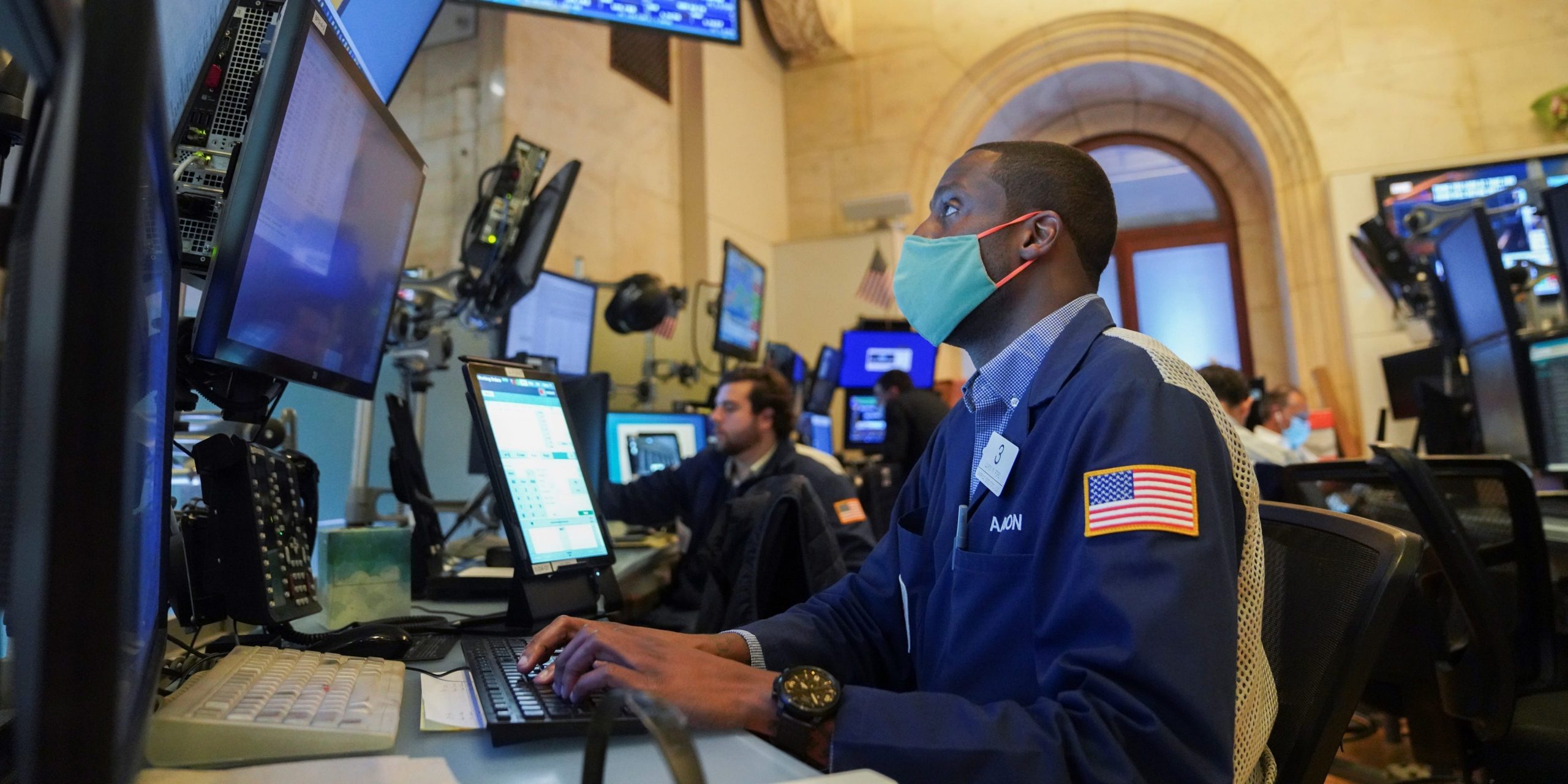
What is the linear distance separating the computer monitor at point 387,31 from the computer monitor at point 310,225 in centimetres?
25

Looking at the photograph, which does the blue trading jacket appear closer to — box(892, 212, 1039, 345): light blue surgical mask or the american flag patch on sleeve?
the american flag patch on sleeve

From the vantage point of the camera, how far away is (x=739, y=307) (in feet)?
14.8

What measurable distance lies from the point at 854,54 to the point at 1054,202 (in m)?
6.34

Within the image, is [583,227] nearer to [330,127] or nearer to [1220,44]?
[330,127]

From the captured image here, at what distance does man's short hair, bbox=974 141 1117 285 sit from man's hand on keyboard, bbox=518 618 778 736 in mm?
693

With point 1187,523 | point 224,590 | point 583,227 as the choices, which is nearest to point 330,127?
point 224,590

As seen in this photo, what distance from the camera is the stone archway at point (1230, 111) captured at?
19.5 feet

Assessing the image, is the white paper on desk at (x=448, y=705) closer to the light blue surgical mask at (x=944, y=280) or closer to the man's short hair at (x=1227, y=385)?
the light blue surgical mask at (x=944, y=280)

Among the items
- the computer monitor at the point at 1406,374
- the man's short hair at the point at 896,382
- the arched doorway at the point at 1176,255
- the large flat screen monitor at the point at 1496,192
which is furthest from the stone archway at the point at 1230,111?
the man's short hair at the point at 896,382

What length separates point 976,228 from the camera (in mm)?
1165

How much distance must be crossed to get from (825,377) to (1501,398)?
11.8ft

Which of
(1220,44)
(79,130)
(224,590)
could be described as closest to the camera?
(79,130)

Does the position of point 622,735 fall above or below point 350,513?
below

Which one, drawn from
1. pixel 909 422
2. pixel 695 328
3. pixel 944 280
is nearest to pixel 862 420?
pixel 909 422
